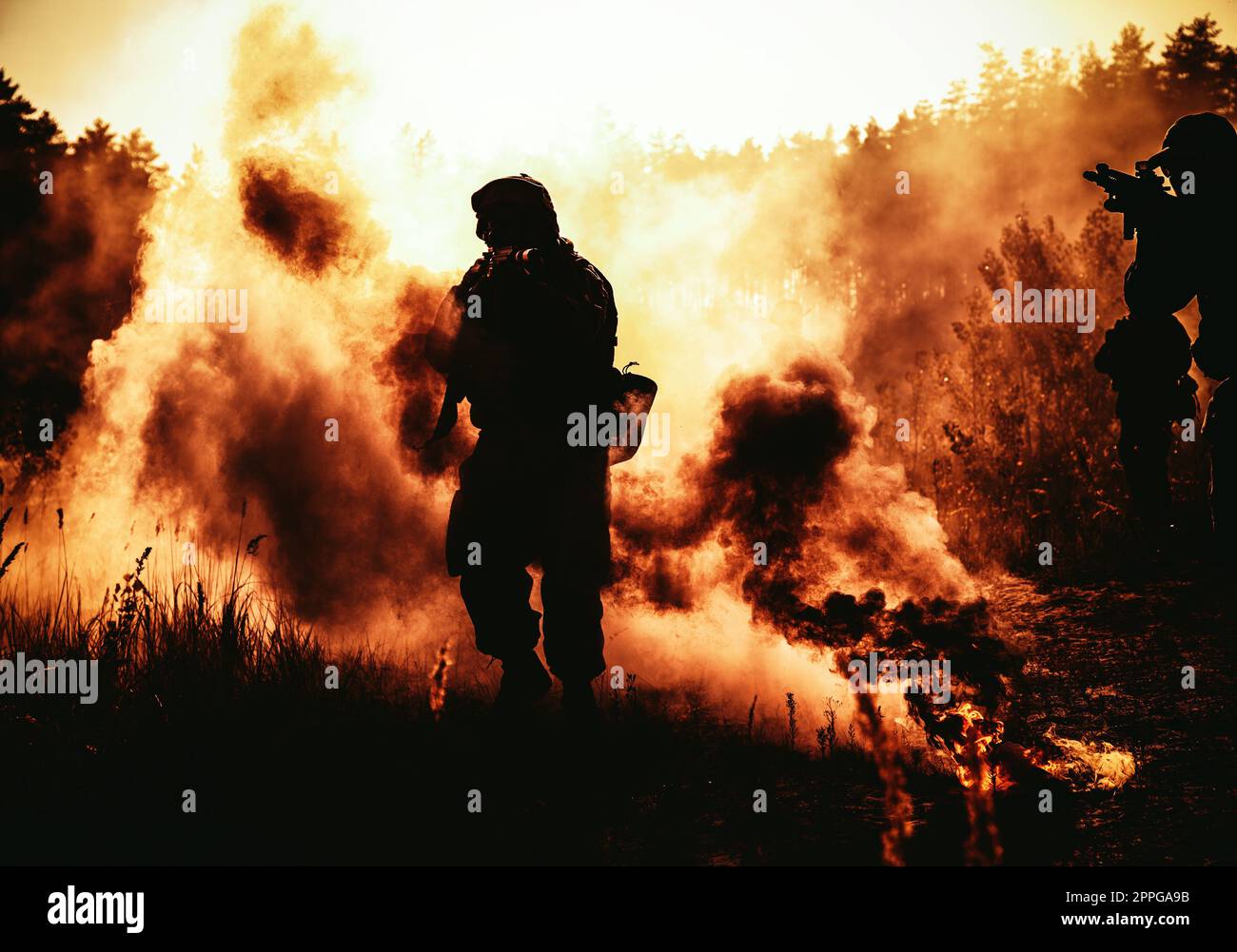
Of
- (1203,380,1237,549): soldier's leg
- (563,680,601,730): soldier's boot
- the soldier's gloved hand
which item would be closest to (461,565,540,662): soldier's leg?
(563,680,601,730): soldier's boot

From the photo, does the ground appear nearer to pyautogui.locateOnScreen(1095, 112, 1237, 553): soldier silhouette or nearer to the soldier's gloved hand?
pyautogui.locateOnScreen(1095, 112, 1237, 553): soldier silhouette

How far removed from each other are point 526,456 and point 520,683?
3.68 feet

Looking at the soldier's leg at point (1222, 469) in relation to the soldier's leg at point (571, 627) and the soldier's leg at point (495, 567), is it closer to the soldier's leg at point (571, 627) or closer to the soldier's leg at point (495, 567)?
the soldier's leg at point (571, 627)

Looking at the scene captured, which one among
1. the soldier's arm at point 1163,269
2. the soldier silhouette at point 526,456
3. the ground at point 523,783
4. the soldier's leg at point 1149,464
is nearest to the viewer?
the soldier's leg at point 1149,464

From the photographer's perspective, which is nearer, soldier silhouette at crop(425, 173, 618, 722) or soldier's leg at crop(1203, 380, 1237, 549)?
soldier's leg at crop(1203, 380, 1237, 549)

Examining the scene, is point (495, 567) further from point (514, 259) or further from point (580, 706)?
point (514, 259)

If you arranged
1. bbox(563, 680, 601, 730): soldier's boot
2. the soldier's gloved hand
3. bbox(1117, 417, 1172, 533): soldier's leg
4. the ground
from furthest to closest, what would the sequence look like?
1. bbox(563, 680, 601, 730): soldier's boot
2. the soldier's gloved hand
3. the ground
4. bbox(1117, 417, 1172, 533): soldier's leg

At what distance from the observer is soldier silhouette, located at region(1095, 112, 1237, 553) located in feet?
7.82

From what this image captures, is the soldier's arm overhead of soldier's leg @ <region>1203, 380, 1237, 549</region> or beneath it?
overhead

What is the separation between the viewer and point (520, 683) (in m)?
4.71

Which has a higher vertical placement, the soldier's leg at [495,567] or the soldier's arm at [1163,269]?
the soldier's arm at [1163,269]

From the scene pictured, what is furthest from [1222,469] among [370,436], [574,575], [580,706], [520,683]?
[370,436]

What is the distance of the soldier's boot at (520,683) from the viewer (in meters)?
4.70

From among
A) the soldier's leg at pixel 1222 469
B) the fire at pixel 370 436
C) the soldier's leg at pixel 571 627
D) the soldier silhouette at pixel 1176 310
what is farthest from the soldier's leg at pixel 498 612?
the soldier's leg at pixel 1222 469
